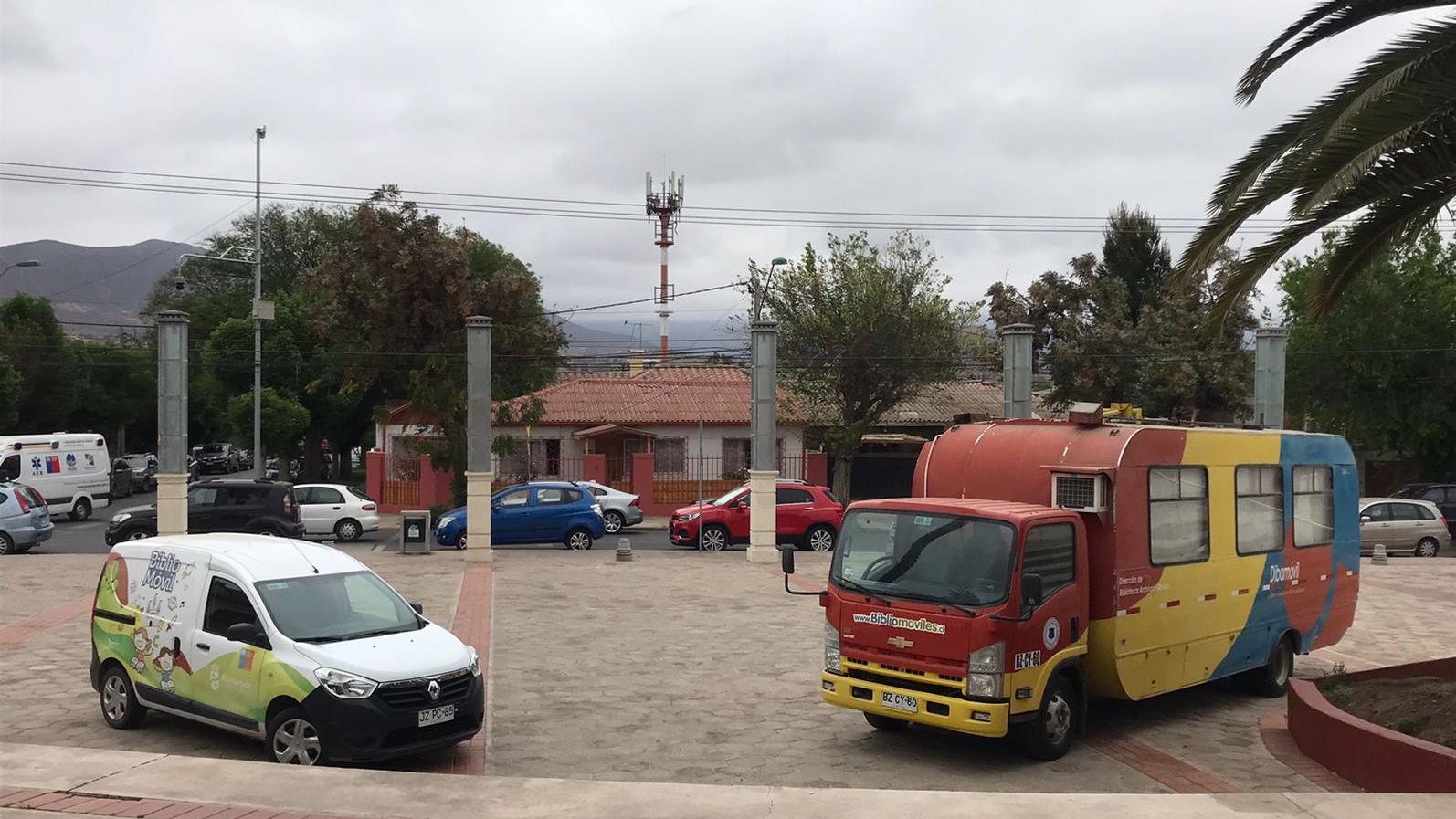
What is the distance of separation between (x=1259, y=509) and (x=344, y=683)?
28.6 ft

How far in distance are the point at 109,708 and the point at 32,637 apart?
5604mm

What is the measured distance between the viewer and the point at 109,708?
1063cm

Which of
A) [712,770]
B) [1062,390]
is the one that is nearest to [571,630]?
[712,770]

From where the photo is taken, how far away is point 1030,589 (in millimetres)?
9250

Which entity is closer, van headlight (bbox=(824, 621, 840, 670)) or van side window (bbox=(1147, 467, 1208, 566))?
van headlight (bbox=(824, 621, 840, 670))

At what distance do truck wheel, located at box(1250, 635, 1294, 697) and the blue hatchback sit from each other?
58.1ft

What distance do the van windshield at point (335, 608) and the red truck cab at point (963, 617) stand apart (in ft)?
12.1

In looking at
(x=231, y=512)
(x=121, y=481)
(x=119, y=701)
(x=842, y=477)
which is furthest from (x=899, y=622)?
(x=121, y=481)

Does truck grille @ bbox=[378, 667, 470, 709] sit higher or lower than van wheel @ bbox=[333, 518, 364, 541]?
higher

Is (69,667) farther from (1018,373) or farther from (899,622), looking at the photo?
(1018,373)

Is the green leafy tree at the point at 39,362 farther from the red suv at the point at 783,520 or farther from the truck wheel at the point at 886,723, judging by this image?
the truck wheel at the point at 886,723

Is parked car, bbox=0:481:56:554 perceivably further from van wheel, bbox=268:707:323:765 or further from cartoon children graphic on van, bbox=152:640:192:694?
van wheel, bbox=268:707:323:765

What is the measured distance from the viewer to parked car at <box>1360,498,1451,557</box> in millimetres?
29219

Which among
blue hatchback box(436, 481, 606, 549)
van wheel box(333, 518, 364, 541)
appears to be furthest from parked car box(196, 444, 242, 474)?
blue hatchback box(436, 481, 606, 549)
